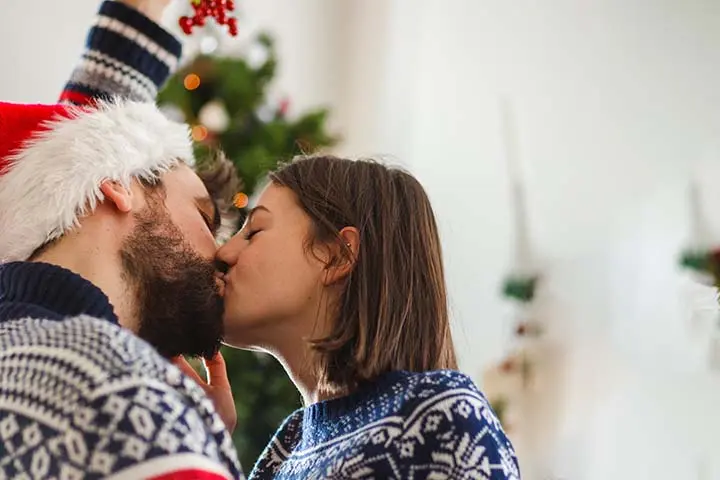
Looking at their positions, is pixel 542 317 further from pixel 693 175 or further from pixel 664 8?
pixel 664 8

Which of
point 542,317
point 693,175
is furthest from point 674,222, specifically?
point 542,317

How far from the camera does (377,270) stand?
4.15ft

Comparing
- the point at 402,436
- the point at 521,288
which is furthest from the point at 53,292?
the point at 521,288

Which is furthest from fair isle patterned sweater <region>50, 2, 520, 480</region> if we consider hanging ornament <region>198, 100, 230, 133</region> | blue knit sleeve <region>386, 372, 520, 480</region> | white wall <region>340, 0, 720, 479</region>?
white wall <region>340, 0, 720, 479</region>

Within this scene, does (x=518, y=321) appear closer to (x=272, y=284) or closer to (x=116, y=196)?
(x=272, y=284)

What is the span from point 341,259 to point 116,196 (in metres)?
0.32

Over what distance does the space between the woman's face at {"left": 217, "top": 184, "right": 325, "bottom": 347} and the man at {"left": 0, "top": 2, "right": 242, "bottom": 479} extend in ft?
0.11

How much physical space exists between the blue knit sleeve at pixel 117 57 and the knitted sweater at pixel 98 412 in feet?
1.94

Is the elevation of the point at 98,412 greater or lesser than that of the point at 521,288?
greater

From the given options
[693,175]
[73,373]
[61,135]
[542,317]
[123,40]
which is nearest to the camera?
[73,373]

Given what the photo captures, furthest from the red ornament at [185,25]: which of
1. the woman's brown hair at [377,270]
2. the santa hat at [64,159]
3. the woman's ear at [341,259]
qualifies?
the woman's ear at [341,259]

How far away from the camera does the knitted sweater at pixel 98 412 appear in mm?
Answer: 794

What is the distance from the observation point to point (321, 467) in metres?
1.13

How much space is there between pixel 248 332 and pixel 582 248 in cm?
133
